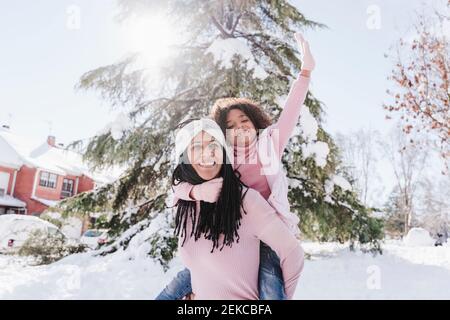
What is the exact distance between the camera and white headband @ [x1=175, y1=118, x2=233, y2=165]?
1540mm

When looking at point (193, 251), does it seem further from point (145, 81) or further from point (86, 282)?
point (145, 81)

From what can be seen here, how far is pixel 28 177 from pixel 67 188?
290cm

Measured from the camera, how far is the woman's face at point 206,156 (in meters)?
1.48

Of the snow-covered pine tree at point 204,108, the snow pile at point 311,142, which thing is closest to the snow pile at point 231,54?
the snow-covered pine tree at point 204,108

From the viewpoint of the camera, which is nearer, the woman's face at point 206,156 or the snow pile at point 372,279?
the woman's face at point 206,156

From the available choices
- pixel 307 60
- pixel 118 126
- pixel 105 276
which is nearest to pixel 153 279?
pixel 105 276

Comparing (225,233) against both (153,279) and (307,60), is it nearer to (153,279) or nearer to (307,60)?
(307,60)

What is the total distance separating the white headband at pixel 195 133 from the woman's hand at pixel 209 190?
5.0 inches

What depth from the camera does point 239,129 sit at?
5.74 feet

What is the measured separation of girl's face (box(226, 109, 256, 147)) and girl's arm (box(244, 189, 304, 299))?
14.9 inches

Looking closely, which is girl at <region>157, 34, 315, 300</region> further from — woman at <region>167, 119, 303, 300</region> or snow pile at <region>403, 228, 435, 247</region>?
snow pile at <region>403, 228, 435, 247</region>

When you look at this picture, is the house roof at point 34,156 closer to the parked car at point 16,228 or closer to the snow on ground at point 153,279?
the parked car at point 16,228

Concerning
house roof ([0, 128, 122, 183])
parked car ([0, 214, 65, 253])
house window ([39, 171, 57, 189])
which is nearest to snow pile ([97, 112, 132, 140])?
parked car ([0, 214, 65, 253])
